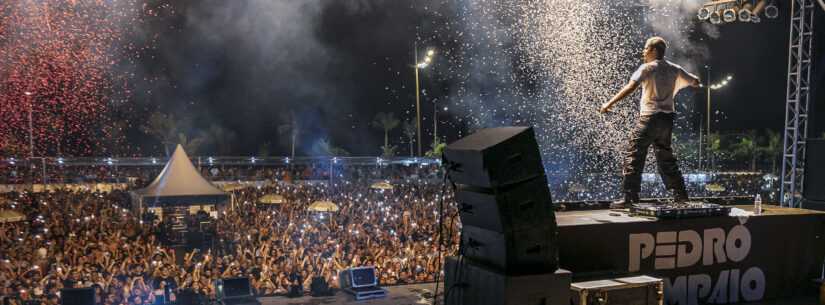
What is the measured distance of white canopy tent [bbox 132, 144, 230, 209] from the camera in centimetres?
1166

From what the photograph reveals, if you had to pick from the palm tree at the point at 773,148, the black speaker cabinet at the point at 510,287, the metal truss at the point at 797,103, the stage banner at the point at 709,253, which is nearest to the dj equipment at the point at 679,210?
the stage banner at the point at 709,253

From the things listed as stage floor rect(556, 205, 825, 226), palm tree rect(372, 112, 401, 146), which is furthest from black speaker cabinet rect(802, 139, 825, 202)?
palm tree rect(372, 112, 401, 146)

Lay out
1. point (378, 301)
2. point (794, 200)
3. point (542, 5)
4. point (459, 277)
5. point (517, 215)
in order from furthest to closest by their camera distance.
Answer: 1. point (542, 5)
2. point (794, 200)
3. point (378, 301)
4. point (459, 277)
5. point (517, 215)

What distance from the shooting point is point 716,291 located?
4.10 m

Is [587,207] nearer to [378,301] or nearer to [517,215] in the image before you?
[517,215]

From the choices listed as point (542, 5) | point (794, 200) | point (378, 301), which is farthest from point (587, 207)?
point (542, 5)

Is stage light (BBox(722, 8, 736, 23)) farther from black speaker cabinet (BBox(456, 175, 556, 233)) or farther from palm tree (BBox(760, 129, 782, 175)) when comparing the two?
palm tree (BBox(760, 129, 782, 175))

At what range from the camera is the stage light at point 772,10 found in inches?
357

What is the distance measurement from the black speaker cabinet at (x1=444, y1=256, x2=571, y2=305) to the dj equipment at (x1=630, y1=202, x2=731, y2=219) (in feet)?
3.91

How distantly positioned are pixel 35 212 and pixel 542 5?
38.7 ft

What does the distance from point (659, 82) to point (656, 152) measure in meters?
0.57

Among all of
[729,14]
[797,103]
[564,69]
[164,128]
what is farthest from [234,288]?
[164,128]

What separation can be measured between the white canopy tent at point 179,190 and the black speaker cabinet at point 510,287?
9679mm

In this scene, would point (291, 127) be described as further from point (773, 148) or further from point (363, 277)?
point (363, 277)
